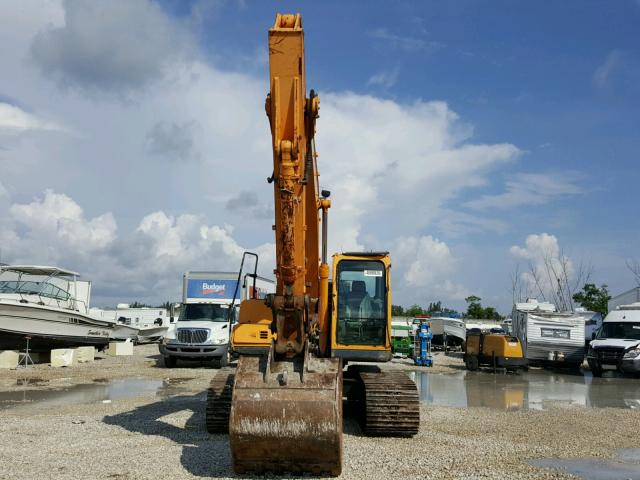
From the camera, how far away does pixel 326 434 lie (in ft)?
22.2

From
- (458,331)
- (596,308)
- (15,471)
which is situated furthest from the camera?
(596,308)

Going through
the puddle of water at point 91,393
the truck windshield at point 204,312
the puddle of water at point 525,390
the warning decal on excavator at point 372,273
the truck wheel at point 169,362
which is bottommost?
the puddle of water at point 525,390

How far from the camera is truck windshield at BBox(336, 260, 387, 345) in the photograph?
10.0 meters

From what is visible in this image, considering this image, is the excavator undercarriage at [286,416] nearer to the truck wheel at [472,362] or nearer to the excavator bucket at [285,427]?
the excavator bucket at [285,427]

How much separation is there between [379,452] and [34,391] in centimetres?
1042

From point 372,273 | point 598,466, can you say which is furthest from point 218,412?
point 598,466

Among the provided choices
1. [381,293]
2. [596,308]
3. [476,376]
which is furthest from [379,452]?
[596,308]

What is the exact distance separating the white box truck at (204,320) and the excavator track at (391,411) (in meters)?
11.6

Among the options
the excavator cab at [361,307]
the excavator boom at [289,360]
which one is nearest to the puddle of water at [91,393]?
the excavator cab at [361,307]

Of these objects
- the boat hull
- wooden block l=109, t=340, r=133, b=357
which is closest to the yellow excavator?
the boat hull

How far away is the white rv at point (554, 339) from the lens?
2481 centimetres

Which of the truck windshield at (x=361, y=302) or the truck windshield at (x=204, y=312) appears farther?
the truck windshield at (x=204, y=312)

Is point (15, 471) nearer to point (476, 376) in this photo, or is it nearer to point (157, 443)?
point (157, 443)

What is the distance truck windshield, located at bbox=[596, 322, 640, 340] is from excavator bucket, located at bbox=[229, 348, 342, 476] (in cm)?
1977
